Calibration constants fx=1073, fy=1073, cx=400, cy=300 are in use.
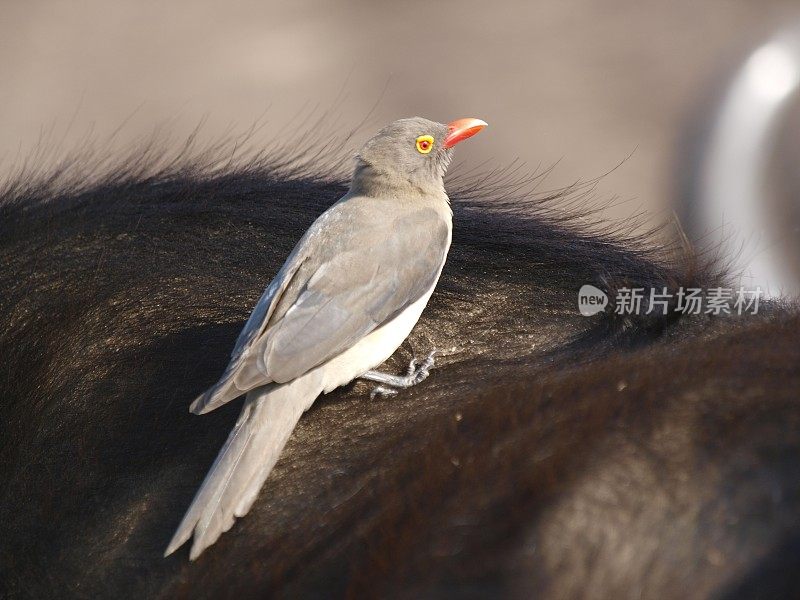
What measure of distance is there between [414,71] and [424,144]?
8.35ft

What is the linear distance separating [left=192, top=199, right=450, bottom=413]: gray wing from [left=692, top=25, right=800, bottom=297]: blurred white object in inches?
48.0

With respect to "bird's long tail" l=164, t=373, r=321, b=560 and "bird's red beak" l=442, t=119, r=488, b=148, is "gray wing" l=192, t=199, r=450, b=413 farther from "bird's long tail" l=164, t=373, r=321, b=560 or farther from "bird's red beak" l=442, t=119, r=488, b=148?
"bird's red beak" l=442, t=119, r=488, b=148

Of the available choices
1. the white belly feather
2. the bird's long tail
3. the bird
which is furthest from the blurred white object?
the bird's long tail

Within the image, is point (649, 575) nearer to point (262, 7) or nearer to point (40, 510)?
point (40, 510)

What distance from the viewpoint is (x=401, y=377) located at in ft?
4.78

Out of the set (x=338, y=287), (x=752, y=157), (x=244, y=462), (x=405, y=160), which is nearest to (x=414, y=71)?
(x=752, y=157)

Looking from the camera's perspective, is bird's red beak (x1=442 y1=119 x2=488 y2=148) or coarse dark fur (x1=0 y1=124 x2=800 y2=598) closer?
coarse dark fur (x1=0 y1=124 x2=800 y2=598)

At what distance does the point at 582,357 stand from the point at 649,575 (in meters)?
0.41

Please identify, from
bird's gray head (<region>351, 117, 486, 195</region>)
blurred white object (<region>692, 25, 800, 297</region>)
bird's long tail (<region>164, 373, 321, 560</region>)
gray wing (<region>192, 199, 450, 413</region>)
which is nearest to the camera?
bird's long tail (<region>164, 373, 321, 560</region>)

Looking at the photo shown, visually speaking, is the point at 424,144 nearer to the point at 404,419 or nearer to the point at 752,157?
the point at 404,419

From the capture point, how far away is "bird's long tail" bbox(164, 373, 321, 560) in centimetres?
124

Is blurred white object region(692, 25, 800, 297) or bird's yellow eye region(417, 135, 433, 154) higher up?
bird's yellow eye region(417, 135, 433, 154)

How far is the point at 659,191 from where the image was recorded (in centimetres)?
370

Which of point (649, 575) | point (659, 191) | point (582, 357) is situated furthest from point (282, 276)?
point (659, 191)
